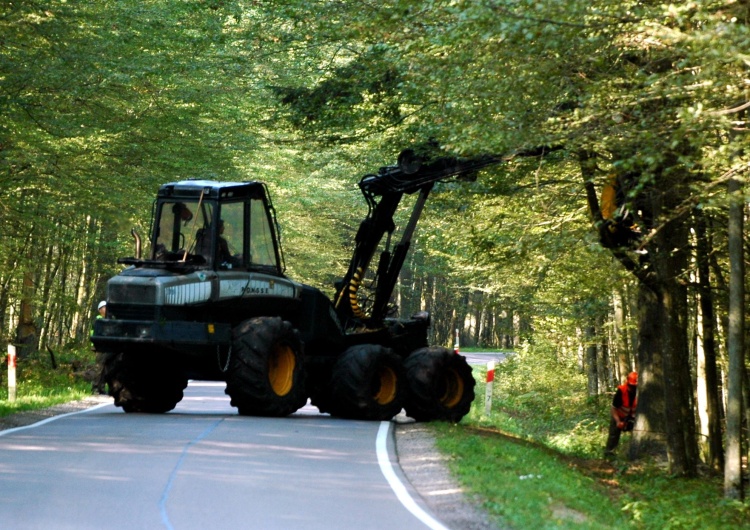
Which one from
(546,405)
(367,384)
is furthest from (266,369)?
(546,405)

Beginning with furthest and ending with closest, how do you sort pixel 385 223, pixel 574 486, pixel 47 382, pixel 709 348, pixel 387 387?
pixel 47 382 < pixel 709 348 < pixel 385 223 < pixel 387 387 < pixel 574 486

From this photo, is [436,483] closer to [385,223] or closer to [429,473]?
[429,473]

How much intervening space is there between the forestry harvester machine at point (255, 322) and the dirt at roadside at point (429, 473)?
3.75 feet

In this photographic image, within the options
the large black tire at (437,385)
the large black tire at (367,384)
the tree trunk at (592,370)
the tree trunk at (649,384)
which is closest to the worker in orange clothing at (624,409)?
the tree trunk at (649,384)

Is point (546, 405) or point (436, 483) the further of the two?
point (546, 405)

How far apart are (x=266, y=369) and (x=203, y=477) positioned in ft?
18.5

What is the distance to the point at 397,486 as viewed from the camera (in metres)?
11.1

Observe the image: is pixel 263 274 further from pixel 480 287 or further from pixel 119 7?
pixel 480 287

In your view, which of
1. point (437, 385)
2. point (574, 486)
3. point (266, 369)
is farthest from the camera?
point (437, 385)

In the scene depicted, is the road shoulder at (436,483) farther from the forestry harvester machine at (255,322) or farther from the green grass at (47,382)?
the green grass at (47,382)

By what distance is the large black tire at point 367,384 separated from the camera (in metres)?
17.5

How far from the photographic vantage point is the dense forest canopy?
11.8 metres

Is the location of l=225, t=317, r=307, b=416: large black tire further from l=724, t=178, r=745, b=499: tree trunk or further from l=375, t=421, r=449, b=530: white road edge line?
l=724, t=178, r=745, b=499: tree trunk

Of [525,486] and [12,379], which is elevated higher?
[12,379]
